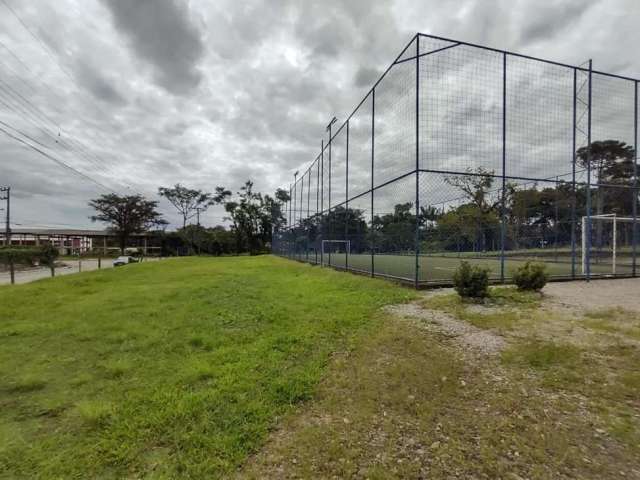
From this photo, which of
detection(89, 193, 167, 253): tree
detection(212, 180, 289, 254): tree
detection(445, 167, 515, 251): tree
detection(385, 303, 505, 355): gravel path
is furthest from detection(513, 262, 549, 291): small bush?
detection(89, 193, 167, 253): tree

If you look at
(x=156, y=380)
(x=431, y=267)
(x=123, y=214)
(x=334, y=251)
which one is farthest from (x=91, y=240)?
(x=156, y=380)

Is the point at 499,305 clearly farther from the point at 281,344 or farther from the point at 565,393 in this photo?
→ the point at 281,344

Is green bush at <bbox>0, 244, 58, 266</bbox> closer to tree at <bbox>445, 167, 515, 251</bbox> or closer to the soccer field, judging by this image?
the soccer field

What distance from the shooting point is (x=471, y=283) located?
5273 mm

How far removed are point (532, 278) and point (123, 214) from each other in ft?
171

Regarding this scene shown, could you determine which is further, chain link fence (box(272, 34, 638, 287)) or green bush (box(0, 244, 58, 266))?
green bush (box(0, 244, 58, 266))

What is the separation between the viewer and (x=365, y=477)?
1.49m

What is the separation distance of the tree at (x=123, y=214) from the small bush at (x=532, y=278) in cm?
5089

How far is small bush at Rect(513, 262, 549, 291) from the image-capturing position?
595 centimetres

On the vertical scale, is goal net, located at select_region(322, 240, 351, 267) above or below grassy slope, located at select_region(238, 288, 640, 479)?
above

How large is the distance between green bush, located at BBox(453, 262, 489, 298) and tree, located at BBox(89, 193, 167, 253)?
50.5 m

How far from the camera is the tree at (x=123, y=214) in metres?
45.1

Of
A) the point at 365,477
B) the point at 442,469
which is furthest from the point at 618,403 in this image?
the point at 365,477

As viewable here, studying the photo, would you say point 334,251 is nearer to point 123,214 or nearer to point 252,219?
point 252,219
